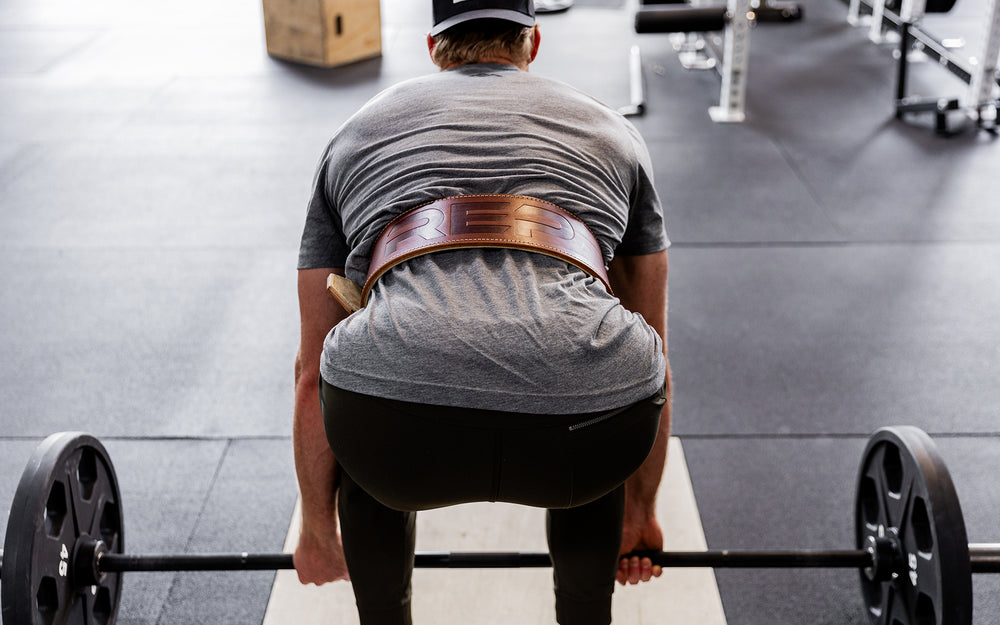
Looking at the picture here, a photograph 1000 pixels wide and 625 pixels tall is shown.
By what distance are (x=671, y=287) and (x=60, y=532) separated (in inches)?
88.9

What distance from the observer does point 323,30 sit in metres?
5.79

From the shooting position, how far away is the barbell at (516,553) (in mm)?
1474

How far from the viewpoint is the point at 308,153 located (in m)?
4.60

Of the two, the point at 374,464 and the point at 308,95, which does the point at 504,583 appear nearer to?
the point at 374,464

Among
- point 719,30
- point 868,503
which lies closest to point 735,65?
point 719,30

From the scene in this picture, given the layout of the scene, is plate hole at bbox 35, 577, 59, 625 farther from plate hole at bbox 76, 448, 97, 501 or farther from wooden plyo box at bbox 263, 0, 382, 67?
wooden plyo box at bbox 263, 0, 382, 67

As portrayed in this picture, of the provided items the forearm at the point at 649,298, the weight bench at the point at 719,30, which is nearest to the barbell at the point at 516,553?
the forearm at the point at 649,298

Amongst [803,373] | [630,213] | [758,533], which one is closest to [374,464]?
[630,213]

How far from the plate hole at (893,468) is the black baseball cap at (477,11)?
3.52 ft

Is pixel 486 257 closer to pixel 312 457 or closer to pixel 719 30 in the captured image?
pixel 312 457

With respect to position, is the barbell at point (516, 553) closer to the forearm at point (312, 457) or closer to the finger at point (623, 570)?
the finger at point (623, 570)

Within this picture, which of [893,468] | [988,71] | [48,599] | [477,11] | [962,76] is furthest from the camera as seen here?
[962,76]

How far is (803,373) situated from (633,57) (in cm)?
328

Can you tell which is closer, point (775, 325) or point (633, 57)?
point (775, 325)
